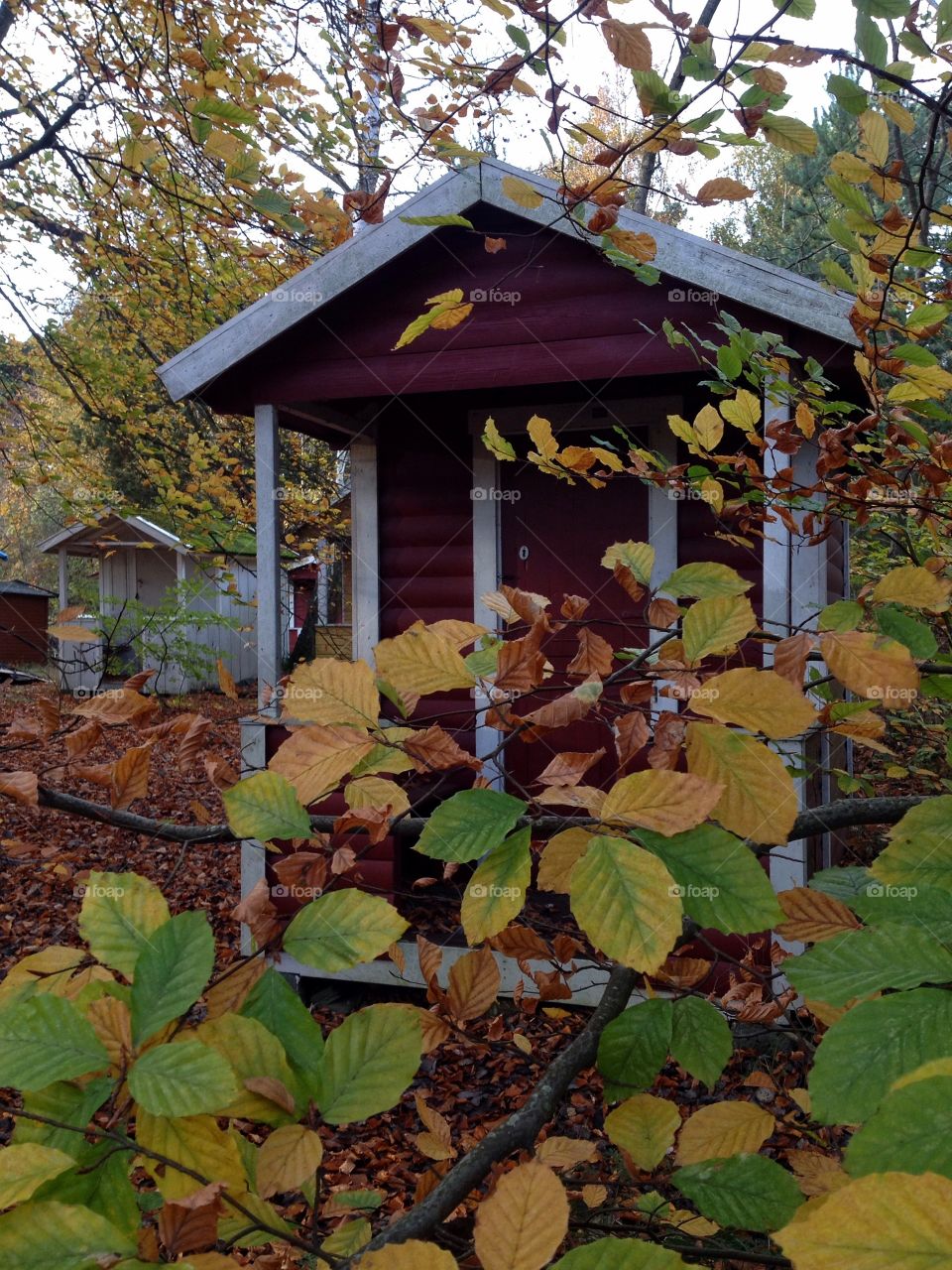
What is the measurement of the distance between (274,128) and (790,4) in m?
5.61

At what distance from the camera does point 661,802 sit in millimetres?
716

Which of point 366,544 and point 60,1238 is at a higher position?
point 366,544

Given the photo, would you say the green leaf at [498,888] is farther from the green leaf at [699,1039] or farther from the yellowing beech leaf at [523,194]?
the yellowing beech leaf at [523,194]

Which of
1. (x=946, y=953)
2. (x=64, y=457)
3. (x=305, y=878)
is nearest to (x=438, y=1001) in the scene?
(x=305, y=878)

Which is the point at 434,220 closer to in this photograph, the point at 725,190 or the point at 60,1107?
the point at 725,190

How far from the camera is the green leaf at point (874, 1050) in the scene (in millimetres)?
549

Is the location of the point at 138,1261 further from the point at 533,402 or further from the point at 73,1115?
the point at 533,402

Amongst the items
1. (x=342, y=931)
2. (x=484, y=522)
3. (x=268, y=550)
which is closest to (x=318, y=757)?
(x=342, y=931)

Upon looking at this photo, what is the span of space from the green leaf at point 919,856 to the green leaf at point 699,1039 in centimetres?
36

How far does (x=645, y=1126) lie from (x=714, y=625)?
604 millimetres

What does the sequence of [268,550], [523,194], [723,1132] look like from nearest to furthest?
[723,1132], [523,194], [268,550]

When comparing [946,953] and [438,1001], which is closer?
[946,953]

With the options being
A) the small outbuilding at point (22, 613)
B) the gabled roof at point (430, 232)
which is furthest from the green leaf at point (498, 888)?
the small outbuilding at point (22, 613)

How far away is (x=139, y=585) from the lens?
1870 centimetres
